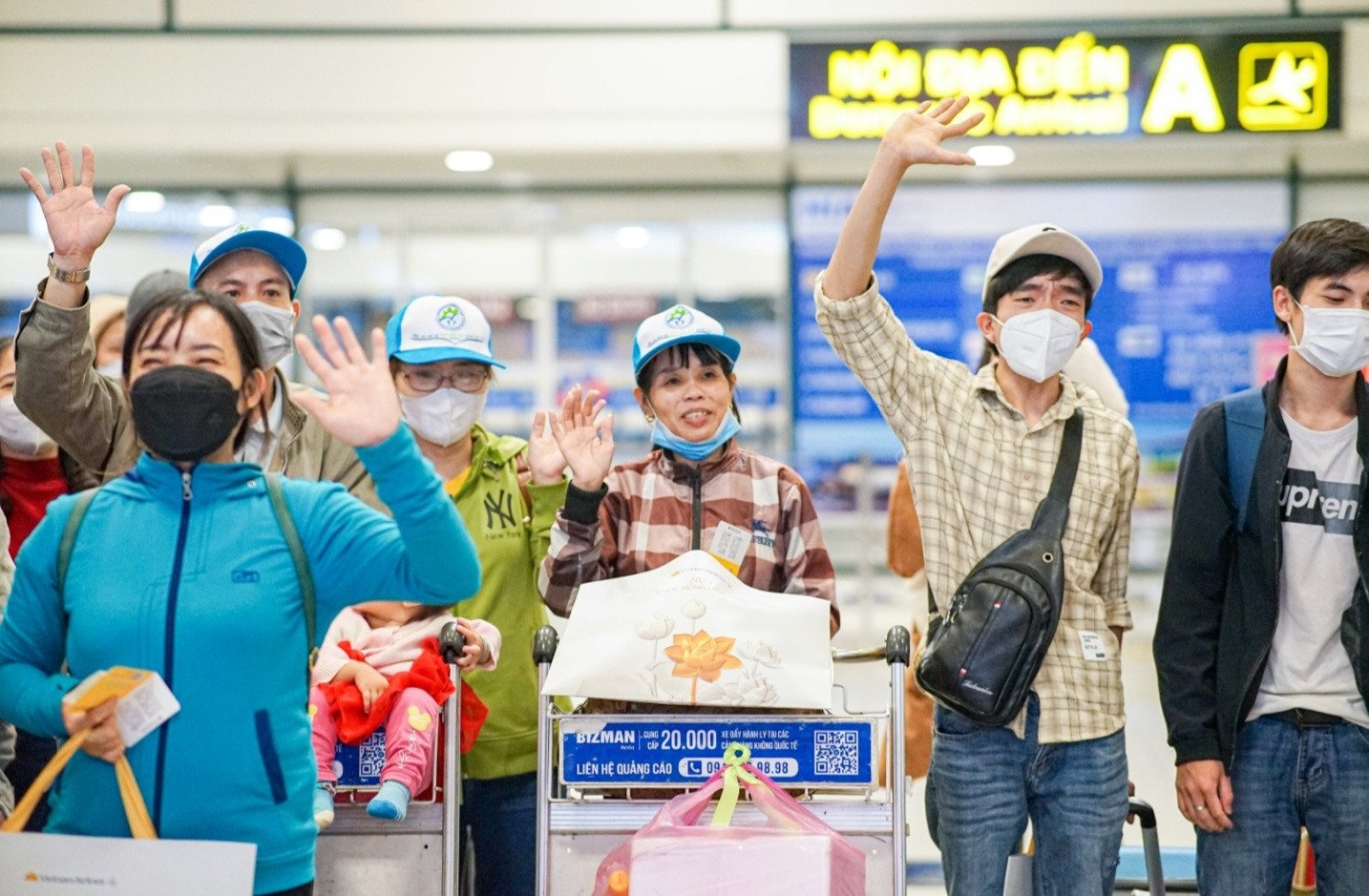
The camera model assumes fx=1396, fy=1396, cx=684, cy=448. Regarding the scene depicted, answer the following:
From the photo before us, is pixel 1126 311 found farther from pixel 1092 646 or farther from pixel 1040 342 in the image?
pixel 1092 646

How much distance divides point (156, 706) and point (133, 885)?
24 cm

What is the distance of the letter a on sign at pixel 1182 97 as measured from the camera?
7.75m

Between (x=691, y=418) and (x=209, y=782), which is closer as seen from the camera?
(x=209, y=782)

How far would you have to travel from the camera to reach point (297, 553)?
206cm

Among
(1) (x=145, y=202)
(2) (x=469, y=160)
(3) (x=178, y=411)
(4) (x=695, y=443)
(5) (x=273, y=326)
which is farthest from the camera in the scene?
(1) (x=145, y=202)

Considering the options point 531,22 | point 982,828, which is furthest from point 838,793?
point 531,22

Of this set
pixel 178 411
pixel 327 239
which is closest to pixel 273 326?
pixel 178 411

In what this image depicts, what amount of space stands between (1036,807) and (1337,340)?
42.8 inches

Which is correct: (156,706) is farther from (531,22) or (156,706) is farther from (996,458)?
(531,22)

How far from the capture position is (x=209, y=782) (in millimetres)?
1986

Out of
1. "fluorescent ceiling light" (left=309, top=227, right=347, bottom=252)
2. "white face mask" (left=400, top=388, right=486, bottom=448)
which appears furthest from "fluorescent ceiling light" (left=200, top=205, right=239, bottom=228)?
"white face mask" (left=400, top=388, right=486, bottom=448)

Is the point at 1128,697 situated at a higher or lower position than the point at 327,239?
lower

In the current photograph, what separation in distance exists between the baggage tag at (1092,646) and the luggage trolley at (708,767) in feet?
1.40

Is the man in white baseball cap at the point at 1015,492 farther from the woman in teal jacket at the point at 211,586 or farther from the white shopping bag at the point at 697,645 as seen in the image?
the woman in teal jacket at the point at 211,586
